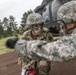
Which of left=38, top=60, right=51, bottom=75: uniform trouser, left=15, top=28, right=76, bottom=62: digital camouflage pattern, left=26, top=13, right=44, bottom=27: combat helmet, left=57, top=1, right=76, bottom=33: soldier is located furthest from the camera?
left=38, top=60, right=51, bottom=75: uniform trouser

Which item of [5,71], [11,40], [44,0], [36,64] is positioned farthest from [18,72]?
[11,40]

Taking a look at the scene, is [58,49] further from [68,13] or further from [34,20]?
[34,20]

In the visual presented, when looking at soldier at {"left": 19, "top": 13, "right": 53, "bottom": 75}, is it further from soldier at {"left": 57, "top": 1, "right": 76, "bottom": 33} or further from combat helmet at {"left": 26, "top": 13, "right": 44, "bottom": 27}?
soldier at {"left": 57, "top": 1, "right": 76, "bottom": 33}

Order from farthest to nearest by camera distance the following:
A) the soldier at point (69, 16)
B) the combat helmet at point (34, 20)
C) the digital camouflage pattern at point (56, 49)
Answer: the combat helmet at point (34, 20) → the soldier at point (69, 16) → the digital camouflage pattern at point (56, 49)

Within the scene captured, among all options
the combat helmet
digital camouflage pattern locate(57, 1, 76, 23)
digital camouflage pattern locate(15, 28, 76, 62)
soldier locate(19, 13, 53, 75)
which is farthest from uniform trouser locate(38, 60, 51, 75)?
digital camouflage pattern locate(15, 28, 76, 62)

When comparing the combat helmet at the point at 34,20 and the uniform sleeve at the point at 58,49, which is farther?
the combat helmet at the point at 34,20

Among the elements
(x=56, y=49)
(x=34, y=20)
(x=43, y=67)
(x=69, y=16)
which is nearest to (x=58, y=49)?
A: (x=56, y=49)

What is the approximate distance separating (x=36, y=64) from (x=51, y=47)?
2.80 meters

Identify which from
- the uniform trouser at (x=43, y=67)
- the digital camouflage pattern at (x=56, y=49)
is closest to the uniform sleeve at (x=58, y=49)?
the digital camouflage pattern at (x=56, y=49)

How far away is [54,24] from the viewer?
912cm

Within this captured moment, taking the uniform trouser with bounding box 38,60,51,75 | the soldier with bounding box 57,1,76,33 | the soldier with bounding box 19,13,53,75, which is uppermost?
the soldier with bounding box 57,1,76,33

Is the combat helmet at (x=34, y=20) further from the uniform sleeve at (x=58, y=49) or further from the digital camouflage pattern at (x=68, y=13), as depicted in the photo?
the uniform sleeve at (x=58, y=49)

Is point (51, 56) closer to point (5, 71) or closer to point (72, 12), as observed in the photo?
point (72, 12)

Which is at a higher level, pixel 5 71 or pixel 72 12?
pixel 72 12
